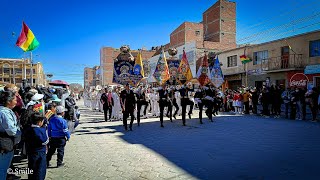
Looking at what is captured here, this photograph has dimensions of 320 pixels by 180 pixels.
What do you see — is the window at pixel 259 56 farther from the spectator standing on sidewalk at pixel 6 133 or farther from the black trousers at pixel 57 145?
the spectator standing on sidewalk at pixel 6 133

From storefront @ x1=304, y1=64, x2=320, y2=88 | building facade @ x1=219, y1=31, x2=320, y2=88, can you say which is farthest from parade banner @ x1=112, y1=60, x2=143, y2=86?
storefront @ x1=304, y1=64, x2=320, y2=88

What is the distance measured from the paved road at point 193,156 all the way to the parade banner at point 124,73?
15.1 feet

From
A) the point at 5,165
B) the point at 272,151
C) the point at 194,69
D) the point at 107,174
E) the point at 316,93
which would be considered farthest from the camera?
the point at 194,69

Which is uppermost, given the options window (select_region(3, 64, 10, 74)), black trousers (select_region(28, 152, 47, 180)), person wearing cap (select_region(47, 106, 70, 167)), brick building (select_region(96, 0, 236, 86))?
brick building (select_region(96, 0, 236, 86))

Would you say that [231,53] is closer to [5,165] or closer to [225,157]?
[225,157]

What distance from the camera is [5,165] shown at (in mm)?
3742

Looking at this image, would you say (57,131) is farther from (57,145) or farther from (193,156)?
(193,156)

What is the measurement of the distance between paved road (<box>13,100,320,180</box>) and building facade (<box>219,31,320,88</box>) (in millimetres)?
14726

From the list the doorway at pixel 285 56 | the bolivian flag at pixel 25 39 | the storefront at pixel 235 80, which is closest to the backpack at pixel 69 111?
the bolivian flag at pixel 25 39

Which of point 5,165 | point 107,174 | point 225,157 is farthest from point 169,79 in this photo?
point 5,165

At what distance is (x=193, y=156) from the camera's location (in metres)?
6.38

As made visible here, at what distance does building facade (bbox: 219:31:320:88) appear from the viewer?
23.7 meters

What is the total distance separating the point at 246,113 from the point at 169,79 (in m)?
6.89

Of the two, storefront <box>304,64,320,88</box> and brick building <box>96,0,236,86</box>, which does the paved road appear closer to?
storefront <box>304,64,320,88</box>
